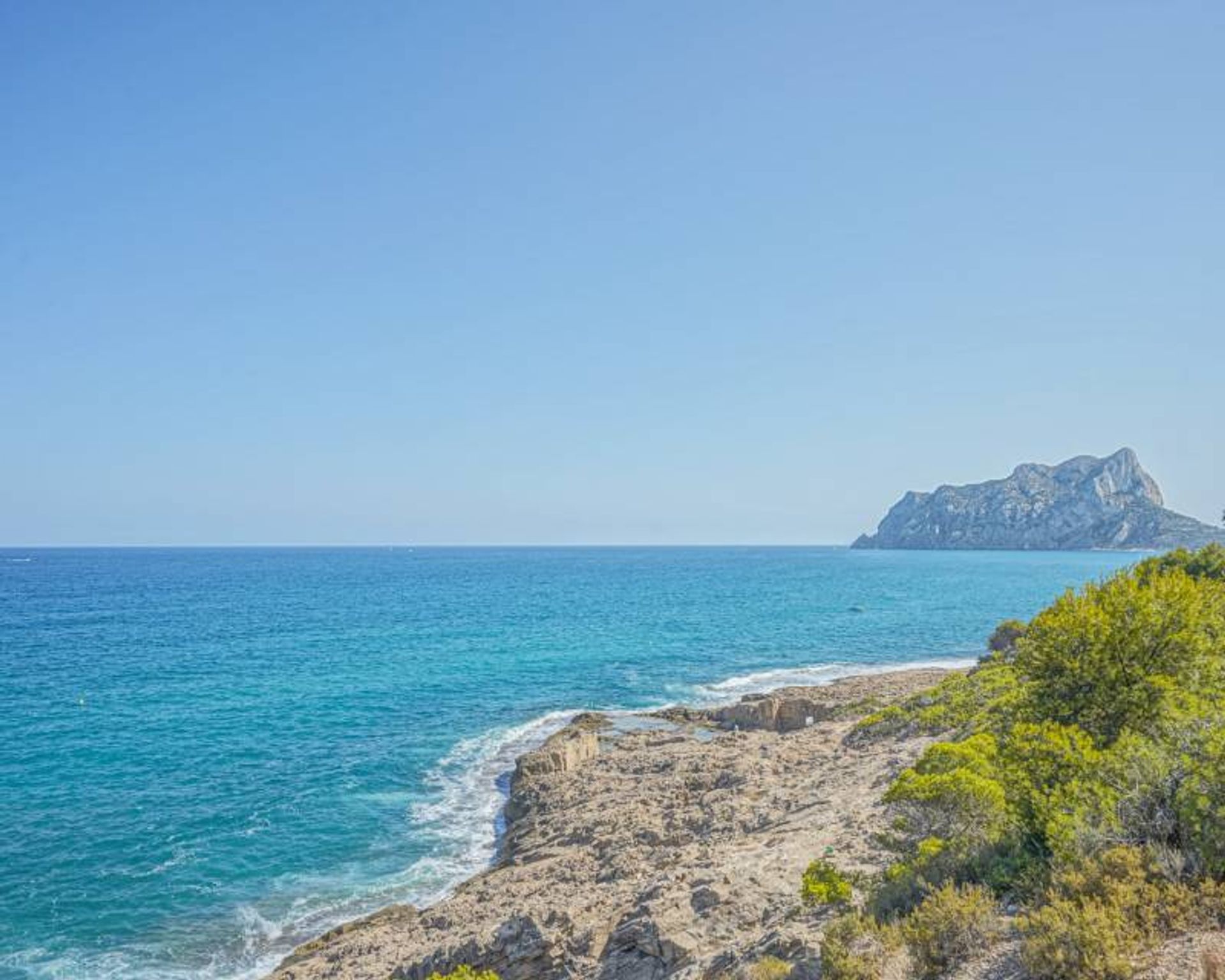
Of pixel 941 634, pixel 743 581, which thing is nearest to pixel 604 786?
pixel 941 634

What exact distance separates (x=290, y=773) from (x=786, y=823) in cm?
2531

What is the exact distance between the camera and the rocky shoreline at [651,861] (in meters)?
16.2

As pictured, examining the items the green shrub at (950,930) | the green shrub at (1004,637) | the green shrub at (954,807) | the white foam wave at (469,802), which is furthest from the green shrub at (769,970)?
the green shrub at (1004,637)

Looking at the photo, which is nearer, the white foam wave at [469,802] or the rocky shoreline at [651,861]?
the rocky shoreline at [651,861]

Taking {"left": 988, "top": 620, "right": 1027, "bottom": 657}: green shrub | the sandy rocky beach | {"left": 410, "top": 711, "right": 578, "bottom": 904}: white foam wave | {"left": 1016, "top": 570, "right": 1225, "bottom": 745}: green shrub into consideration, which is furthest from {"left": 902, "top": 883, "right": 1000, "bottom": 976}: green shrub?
{"left": 988, "top": 620, "right": 1027, "bottom": 657}: green shrub

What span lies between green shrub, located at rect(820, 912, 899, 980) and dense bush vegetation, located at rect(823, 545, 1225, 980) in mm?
43

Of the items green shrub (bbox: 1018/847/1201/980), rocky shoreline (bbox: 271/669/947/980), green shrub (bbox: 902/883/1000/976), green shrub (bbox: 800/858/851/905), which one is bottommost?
rocky shoreline (bbox: 271/669/947/980)

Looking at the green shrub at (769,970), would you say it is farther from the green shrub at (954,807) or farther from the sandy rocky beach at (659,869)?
the green shrub at (954,807)

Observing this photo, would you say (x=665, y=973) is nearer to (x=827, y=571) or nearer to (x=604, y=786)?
(x=604, y=786)

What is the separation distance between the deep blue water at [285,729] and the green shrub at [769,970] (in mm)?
16475

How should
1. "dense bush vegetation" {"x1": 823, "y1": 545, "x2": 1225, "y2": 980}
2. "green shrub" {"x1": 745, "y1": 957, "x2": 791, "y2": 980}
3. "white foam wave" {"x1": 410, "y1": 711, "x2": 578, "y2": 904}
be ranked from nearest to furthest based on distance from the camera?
1. "dense bush vegetation" {"x1": 823, "y1": 545, "x2": 1225, "y2": 980}
2. "green shrub" {"x1": 745, "y1": 957, "x2": 791, "y2": 980}
3. "white foam wave" {"x1": 410, "y1": 711, "x2": 578, "y2": 904}

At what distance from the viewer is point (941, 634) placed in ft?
271

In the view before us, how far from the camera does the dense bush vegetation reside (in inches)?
413

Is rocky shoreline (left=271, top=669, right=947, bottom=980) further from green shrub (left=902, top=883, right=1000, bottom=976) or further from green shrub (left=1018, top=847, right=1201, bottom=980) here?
green shrub (left=1018, top=847, right=1201, bottom=980)
